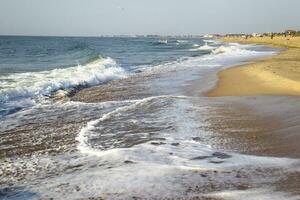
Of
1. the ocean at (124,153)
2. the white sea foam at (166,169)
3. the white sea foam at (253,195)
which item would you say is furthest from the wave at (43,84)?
the white sea foam at (253,195)

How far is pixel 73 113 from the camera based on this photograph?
11.4 meters

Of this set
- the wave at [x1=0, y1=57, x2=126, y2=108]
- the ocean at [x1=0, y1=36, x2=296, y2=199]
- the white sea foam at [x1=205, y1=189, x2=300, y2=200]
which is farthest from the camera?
the wave at [x1=0, y1=57, x2=126, y2=108]

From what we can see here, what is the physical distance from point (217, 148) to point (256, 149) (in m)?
0.65

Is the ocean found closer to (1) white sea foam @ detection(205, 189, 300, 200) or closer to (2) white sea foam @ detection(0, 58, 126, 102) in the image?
(1) white sea foam @ detection(205, 189, 300, 200)

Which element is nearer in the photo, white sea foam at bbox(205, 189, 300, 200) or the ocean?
white sea foam at bbox(205, 189, 300, 200)

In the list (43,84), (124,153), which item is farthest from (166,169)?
(43,84)

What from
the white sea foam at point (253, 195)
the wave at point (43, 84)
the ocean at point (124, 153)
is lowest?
the wave at point (43, 84)

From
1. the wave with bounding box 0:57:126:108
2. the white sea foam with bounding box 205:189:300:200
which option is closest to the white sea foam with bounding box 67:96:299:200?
the white sea foam with bounding box 205:189:300:200

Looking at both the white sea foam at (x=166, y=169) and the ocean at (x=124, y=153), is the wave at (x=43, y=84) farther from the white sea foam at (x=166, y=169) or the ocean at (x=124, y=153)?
the white sea foam at (x=166, y=169)

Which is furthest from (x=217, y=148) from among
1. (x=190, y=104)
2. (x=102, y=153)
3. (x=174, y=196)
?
(x=190, y=104)

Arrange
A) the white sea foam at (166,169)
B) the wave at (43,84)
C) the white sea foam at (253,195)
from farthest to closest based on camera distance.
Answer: the wave at (43,84) → the white sea foam at (166,169) → the white sea foam at (253,195)

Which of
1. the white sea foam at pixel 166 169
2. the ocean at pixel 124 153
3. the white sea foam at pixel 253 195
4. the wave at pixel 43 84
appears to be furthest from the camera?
the wave at pixel 43 84

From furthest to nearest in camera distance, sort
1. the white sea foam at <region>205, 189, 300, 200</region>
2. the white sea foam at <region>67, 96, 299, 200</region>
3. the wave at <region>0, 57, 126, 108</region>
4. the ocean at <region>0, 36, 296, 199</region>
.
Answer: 1. the wave at <region>0, 57, 126, 108</region>
2. the ocean at <region>0, 36, 296, 199</region>
3. the white sea foam at <region>67, 96, 299, 200</region>
4. the white sea foam at <region>205, 189, 300, 200</region>

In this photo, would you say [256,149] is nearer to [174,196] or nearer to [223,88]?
[174,196]
